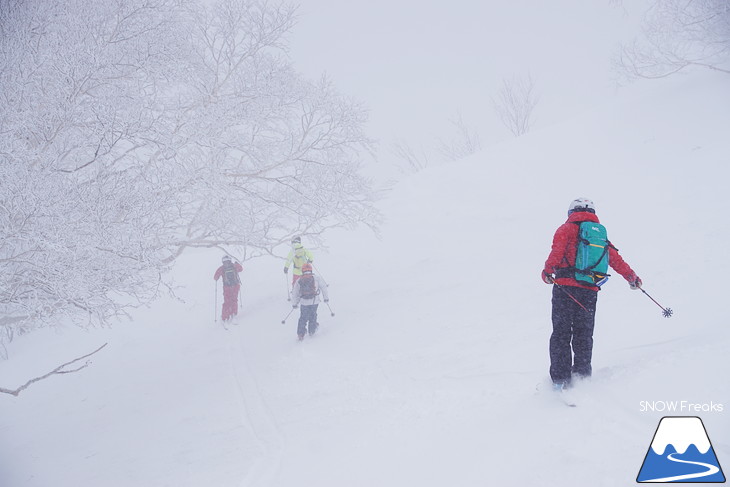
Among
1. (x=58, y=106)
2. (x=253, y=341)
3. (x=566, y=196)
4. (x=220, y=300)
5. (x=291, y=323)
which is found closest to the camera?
(x=58, y=106)

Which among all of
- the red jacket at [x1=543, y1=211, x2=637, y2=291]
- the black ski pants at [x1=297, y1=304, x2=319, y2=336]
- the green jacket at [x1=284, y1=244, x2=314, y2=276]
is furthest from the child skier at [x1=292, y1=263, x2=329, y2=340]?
the red jacket at [x1=543, y1=211, x2=637, y2=291]

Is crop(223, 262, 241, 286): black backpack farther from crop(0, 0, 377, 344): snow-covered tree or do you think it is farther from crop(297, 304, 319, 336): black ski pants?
crop(297, 304, 319, 336): black ski pants

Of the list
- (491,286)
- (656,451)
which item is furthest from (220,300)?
(656,451)

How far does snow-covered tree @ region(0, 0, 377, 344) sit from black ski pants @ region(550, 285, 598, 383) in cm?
518

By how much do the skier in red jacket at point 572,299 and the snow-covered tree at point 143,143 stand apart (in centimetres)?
517

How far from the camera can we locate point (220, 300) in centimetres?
1684

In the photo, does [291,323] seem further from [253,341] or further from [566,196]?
[566,196]

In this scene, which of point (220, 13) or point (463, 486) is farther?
point (220, 13)

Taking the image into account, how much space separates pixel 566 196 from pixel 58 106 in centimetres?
1352

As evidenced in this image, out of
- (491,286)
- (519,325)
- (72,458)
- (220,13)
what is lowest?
(72,458)

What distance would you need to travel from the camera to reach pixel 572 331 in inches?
169

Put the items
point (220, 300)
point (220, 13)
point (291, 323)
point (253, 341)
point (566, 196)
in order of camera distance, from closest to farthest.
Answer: point (220, 13) → point (253, 341) → point (291, 323) → point (566, 196) → point (220, 300)

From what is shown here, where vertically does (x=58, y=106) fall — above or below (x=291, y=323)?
above

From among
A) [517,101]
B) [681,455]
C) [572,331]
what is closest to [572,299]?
[572,331]
